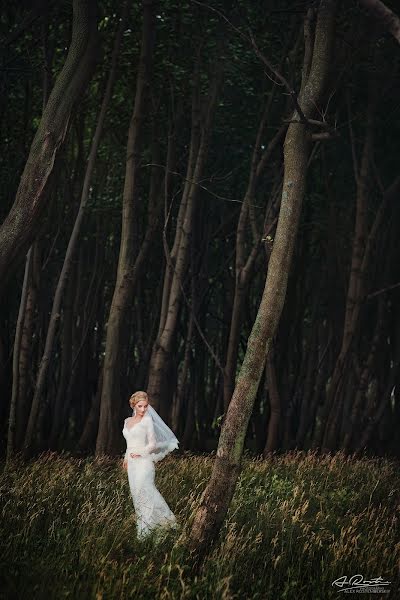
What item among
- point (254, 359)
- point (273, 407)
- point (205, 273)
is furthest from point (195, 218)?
point (254, 359)

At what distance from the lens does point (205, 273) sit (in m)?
19.2

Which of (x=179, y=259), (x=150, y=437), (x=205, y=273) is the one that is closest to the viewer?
(x=150, y=437)

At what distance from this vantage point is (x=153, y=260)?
67.6 feet

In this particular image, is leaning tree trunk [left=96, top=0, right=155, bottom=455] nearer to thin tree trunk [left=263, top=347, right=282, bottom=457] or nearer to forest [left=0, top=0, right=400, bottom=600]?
forest [left=0, top=0, right=400, bottom=600]

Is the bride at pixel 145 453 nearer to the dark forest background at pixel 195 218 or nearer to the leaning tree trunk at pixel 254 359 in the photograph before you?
the leaning tree trunk at pixel 254 359

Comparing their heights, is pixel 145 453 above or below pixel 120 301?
below

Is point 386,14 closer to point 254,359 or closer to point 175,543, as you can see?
point 254,359

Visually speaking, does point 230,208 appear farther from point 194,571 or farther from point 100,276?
point 194,571

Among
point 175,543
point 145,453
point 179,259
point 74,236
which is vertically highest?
point 74,236

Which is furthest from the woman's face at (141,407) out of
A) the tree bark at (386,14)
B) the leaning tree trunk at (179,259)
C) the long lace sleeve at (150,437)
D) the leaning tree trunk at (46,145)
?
the leaning tree trunk at (179,259)

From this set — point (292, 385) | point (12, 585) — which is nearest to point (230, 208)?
point (292, 385)

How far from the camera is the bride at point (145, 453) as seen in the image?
9516mm

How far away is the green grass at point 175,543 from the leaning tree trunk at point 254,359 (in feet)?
0.76

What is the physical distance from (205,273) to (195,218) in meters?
1.18
